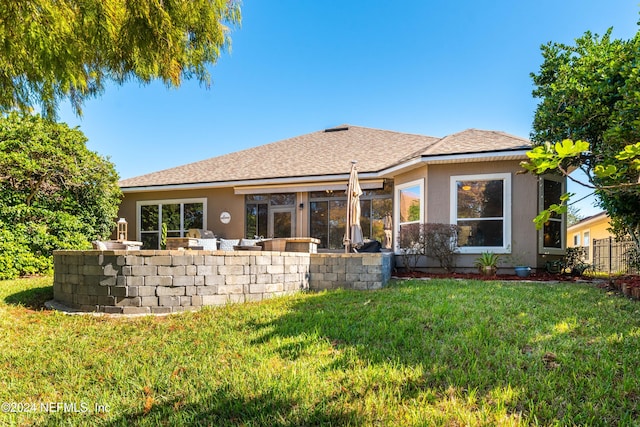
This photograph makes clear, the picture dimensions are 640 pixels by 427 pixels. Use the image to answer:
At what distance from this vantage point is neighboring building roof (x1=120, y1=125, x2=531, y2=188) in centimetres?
1158

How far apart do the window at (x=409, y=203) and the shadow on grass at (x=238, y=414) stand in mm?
8811

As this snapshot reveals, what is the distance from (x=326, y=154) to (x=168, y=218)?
7051 mm

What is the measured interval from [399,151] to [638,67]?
868 centimetres

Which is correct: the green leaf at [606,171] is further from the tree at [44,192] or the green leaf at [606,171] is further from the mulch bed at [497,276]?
the tree at [44,192]

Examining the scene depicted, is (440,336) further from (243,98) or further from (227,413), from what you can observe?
(243,98)

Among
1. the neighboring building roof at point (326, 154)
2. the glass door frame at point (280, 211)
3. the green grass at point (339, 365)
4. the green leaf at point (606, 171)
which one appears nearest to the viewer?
the green leaf at point (606, 171)

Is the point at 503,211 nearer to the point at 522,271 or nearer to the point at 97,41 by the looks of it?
the point at 522,271

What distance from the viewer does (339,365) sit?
3410 mm

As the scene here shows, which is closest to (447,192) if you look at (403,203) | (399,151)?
(403,203)

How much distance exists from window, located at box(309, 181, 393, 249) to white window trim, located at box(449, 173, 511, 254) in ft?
8.23

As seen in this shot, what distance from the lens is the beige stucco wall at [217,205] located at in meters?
14.7

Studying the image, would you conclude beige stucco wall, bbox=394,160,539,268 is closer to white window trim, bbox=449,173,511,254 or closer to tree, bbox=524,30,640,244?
white window trim, bbox=449,173,511,254

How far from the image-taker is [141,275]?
6.04 meters

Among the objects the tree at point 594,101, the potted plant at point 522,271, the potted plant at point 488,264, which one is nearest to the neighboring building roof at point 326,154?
the tree at point 594,101
